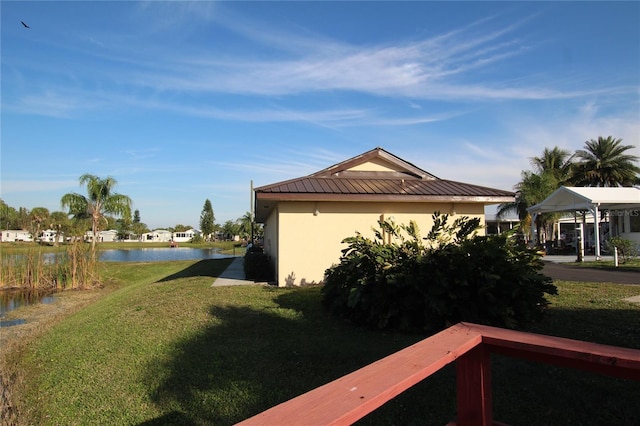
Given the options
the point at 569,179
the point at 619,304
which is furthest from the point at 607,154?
the point at 619,304

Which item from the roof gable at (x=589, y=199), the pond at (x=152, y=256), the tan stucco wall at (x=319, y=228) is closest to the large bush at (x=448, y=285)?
the tan stucco wall at (x=319, y=228)

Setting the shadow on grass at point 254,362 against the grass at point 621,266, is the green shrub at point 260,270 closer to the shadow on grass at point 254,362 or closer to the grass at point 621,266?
the shadow on grass at point 254,362

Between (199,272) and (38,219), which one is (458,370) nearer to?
(199,272)

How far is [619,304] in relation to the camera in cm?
765

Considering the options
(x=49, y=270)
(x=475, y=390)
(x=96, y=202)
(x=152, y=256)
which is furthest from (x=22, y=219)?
(x=475, y=390)

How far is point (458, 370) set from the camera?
110 inches

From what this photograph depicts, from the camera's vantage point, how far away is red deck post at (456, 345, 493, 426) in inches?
106

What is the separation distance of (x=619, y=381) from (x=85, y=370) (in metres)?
6.12

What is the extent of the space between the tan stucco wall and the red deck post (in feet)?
29.3

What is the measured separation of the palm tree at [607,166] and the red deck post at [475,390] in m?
42.0

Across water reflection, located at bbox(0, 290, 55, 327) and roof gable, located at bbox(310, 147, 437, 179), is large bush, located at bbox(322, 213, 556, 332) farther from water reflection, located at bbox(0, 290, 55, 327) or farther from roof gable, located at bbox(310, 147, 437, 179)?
water reflection, located at bbox(0, 290, 55, 327)

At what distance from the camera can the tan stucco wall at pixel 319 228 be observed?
1173 centimetres

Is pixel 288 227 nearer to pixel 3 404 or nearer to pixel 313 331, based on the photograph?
pixel 313 331

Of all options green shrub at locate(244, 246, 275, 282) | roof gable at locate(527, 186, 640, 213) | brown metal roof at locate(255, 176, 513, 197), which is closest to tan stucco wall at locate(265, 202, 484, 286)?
brown metal roof at locate(255, 176, 513, 197)
